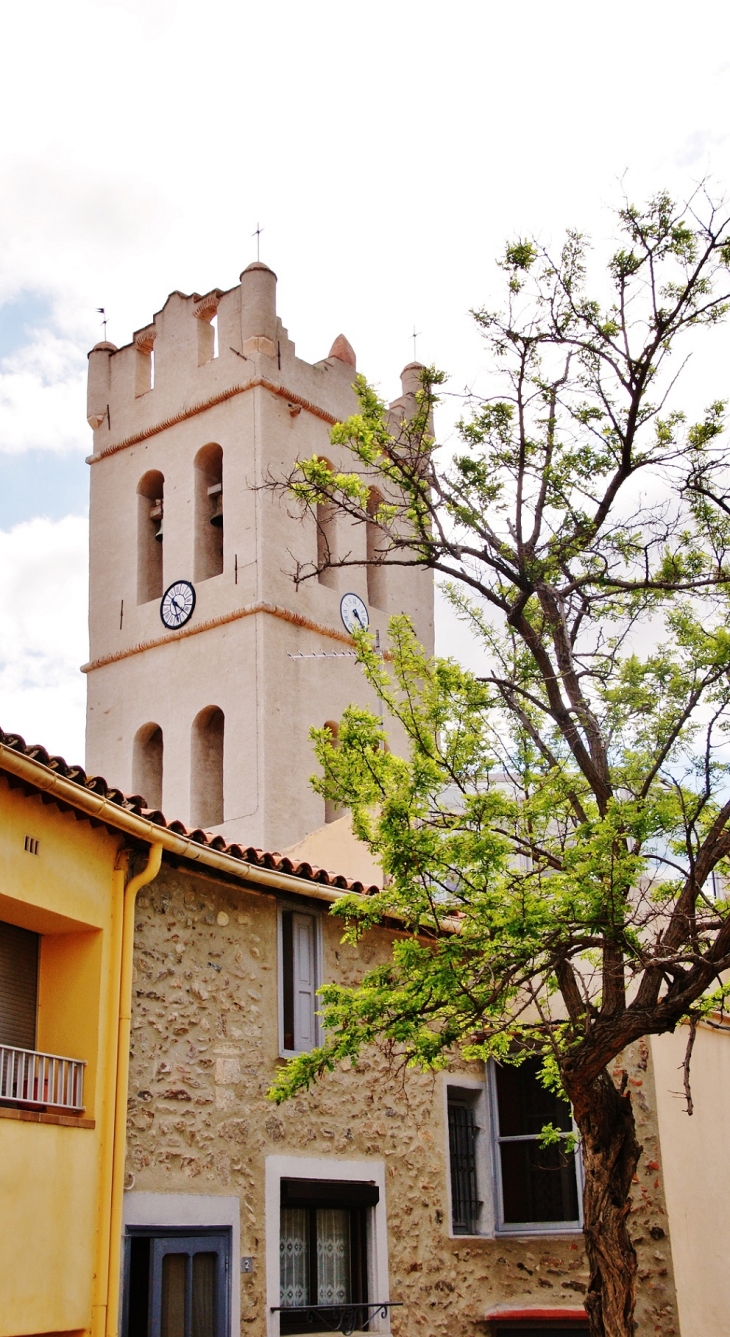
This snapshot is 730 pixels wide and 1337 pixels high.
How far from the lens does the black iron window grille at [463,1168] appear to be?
14.0m

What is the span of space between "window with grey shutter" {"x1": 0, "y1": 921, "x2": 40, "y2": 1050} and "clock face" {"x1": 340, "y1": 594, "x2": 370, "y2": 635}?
15599 mm

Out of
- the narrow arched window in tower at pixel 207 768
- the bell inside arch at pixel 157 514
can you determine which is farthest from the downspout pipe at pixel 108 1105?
the bell inside arch at pixel 157 514

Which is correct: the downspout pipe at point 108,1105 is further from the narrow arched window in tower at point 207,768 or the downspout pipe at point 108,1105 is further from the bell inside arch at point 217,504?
the bell inside arch at point 217,504

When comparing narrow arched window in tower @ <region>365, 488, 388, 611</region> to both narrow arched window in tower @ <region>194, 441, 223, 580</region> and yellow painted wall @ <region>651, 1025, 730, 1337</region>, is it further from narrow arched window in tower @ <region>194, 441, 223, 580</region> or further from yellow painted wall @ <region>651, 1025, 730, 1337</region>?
yellow painted wall @ <region>651, 1025, 730, 1337</region>

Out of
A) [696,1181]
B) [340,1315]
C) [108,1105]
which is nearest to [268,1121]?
[340,1315]

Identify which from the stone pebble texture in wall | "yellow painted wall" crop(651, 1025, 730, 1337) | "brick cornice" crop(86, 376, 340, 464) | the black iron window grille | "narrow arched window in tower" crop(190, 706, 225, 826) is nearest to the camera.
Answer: the stone pebble texture in wall

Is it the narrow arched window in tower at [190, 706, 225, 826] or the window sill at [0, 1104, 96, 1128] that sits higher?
the narrow arched window in tower at [190, 706, 225, 826]

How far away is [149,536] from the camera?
2722cm

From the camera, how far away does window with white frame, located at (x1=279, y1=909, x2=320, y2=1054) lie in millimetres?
12375

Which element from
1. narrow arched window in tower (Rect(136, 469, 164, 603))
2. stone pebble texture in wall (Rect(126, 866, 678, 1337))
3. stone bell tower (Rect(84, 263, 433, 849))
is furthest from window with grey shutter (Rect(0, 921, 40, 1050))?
narrow arched window in tower (Rect(136, 469, 164, 603))

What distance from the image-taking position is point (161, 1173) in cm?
1048

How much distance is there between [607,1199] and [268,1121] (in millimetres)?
3111

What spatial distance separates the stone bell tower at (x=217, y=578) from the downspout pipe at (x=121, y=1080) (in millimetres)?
11766

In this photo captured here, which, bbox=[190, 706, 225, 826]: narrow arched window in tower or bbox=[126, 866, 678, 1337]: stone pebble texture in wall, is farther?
bbox=[190, 706, 225, 826]: narrow arched window in tower
